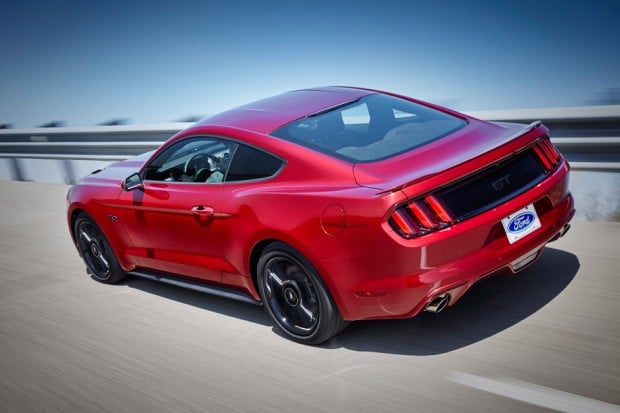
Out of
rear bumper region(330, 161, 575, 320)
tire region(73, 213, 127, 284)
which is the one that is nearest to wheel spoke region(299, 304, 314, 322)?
rear bumper region(330, 161, 575, 320)

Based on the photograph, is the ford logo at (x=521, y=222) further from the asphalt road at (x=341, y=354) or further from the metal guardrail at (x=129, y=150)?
the metal guardrail at (x=129, y=150)

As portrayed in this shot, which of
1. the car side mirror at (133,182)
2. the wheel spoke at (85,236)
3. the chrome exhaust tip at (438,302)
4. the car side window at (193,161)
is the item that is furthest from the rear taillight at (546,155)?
the wheel spoke at (85,236)

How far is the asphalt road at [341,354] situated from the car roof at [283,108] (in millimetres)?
1318

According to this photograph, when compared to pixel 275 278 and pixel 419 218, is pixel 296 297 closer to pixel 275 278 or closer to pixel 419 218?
pixel 275 278

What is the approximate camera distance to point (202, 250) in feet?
15.3

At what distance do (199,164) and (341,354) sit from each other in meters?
1.69

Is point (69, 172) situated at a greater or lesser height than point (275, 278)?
lesser

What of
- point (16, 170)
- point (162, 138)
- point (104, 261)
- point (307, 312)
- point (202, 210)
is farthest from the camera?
point (16, 170)

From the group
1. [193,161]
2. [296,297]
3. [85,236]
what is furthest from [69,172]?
[296,297]

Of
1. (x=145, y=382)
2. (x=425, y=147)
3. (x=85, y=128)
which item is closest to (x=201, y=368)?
(x=145, y=382)

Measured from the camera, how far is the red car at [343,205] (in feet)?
11.4

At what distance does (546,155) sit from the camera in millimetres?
4062

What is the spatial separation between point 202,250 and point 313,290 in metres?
1.01

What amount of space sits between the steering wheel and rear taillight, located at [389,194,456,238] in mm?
1612
